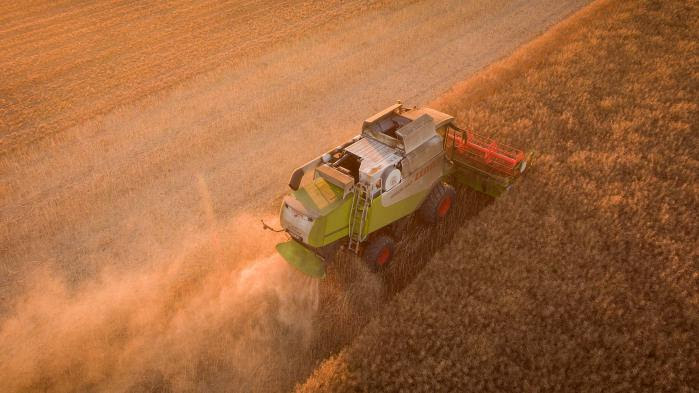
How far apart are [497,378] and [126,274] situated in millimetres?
7868

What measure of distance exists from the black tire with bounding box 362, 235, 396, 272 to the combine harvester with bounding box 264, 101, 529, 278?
2 cm

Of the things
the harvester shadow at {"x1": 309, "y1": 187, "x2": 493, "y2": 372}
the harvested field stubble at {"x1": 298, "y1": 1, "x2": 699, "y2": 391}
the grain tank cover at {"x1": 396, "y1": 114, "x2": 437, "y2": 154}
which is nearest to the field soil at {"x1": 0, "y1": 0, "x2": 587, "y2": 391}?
the harvester shadow at {"x1": 309, "y1": 187, "x2": 493, "y2": 372}

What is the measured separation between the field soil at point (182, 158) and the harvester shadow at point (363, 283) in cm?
6

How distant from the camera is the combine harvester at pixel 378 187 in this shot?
7930 mm

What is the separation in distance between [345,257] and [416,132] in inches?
117

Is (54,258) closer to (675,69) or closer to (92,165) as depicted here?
(92,165)

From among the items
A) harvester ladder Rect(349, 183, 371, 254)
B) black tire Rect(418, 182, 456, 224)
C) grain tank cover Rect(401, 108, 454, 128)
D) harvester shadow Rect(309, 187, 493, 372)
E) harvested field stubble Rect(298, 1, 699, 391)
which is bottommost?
harvester shadow Rect(309, 187, 493, 372)

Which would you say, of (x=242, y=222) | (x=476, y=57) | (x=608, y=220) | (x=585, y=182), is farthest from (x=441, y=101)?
(x=242, y=222)

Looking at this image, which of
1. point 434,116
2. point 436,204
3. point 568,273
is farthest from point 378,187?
point 568,273

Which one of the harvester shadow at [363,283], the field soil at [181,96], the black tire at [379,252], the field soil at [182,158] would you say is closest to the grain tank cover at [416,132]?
the black tire at [379,252]

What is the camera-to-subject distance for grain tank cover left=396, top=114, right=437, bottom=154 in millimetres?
8422

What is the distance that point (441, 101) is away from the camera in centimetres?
1460

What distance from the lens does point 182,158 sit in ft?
42.7

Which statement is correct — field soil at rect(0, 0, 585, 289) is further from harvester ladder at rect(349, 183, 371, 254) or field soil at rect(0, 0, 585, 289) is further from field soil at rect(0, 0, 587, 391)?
harvester ladder at rect(349, 183, 371, 254)
